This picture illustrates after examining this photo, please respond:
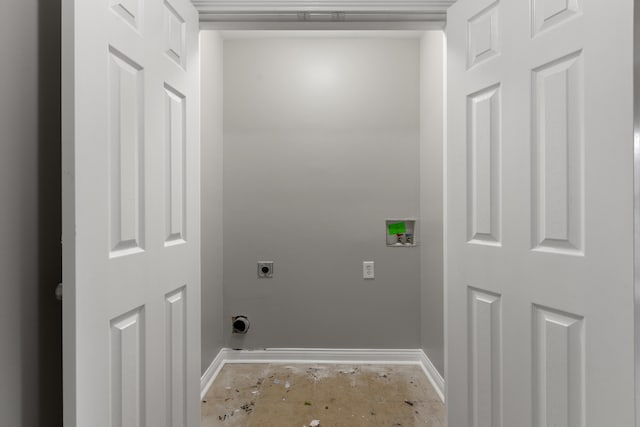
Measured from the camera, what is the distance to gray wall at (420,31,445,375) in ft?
7.30

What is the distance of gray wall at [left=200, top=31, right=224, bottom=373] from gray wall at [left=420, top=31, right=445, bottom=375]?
1.42m

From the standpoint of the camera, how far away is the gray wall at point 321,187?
264 cm

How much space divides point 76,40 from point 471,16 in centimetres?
125

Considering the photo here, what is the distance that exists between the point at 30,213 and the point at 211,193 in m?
1.53

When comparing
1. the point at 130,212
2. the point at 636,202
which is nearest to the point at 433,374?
the point at 636,202

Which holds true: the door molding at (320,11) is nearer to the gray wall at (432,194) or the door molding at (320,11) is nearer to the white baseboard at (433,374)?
the gray wall at (432,194)

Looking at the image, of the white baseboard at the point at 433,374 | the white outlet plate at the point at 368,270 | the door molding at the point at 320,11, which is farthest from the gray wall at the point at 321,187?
the door molding at the point at 320,11

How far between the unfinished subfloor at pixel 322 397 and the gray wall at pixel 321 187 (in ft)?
0.69

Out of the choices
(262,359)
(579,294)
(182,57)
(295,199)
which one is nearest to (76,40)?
(182,57)

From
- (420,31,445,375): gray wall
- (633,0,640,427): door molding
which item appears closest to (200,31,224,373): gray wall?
(420,31,445,375): gray wall

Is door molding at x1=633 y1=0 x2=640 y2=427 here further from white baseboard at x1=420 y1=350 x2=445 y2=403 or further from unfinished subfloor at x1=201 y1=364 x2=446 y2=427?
white baseboard at x1=420 y1=350 x2=445 y2=403

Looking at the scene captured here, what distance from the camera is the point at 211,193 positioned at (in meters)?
2.41

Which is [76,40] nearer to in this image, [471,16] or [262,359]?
[471,16]

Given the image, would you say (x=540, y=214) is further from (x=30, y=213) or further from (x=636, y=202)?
(x=30, y=213)
